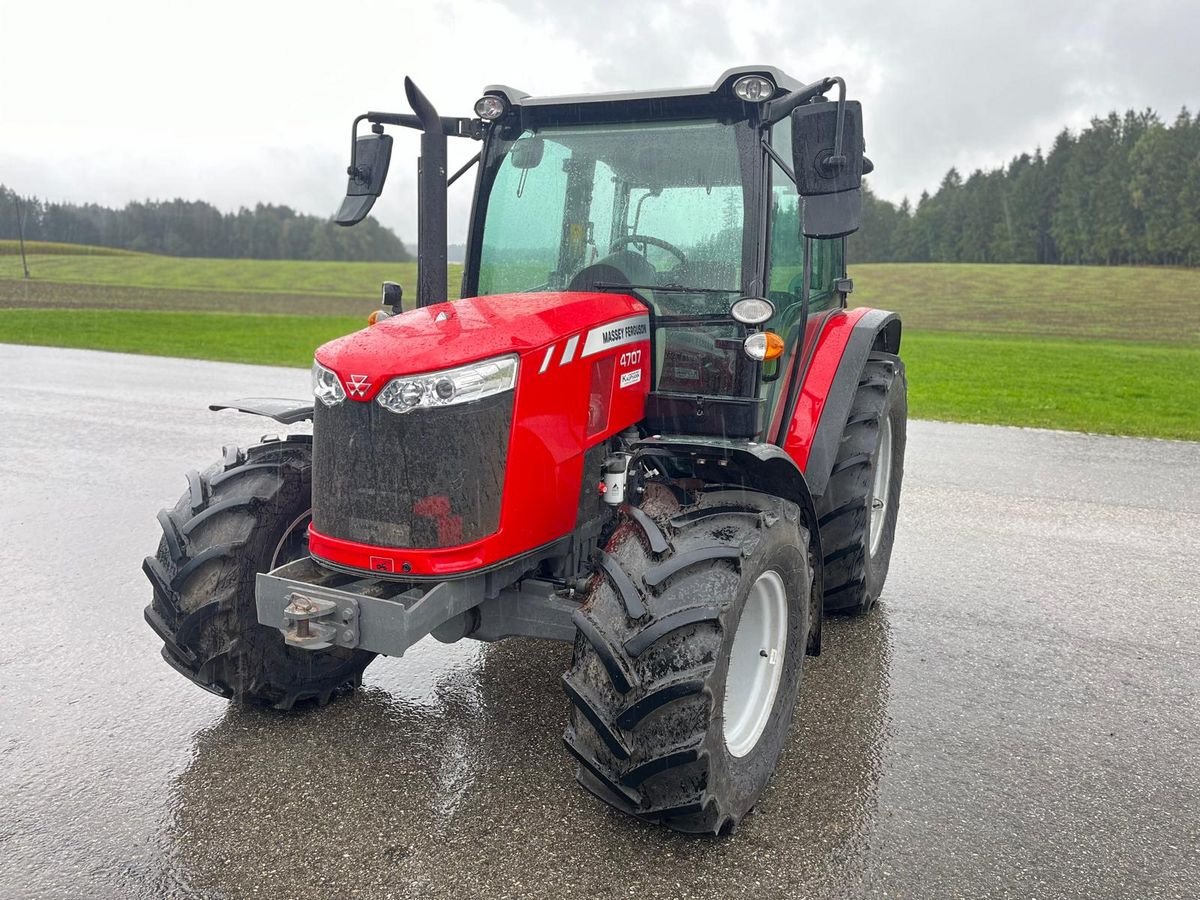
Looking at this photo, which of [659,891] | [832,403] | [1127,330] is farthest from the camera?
[1127,330]

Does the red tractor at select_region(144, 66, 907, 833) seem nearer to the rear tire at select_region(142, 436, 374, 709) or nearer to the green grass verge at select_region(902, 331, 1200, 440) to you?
the rear tire at select_region(142, 436, 374, 709)

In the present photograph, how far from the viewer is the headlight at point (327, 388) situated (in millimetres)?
2734

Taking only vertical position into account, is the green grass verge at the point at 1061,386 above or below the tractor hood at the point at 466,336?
below

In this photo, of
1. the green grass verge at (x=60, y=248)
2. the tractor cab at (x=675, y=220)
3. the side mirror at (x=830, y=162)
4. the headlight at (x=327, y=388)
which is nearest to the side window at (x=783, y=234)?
the tractor cab at (x=675, y=220)

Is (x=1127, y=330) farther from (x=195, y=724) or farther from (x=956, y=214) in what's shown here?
(x=956, y=214)

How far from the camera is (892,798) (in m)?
3.03

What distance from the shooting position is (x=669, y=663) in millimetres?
2527

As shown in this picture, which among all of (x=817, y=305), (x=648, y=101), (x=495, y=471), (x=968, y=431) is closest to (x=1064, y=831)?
(x=495, y=471)

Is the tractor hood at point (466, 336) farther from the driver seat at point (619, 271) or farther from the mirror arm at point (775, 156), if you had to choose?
the mirror arm at point (775, 156)

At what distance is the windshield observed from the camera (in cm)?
334

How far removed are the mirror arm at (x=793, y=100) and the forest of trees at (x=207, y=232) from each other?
80.6 metres

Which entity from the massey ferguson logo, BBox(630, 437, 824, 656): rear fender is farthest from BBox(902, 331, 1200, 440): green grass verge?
the massey ferguson logo

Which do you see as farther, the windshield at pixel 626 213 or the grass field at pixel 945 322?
the grass field at pixel 945 322

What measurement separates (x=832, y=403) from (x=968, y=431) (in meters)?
7.20
